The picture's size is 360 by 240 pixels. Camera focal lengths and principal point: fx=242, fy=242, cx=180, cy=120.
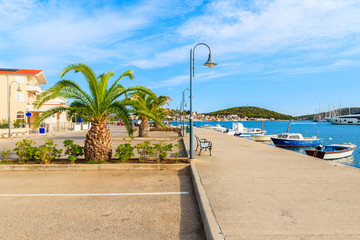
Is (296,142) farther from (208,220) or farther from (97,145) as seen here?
(208,220)

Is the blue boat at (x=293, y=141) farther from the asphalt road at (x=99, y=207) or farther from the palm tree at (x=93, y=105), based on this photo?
the asphalt road at (x=99, y=207)

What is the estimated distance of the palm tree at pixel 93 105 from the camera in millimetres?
9336

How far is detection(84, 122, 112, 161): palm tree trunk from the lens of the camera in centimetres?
932

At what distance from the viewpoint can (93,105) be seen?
9836 mm

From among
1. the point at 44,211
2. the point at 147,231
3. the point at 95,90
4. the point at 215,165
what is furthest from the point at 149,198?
the point at 95,90

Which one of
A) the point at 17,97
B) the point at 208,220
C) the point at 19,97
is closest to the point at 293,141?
the point at 208,220

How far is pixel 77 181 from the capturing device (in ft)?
23.6

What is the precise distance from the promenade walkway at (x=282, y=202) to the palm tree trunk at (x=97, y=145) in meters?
3.76

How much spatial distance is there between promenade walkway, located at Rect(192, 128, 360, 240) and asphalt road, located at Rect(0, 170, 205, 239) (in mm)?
574

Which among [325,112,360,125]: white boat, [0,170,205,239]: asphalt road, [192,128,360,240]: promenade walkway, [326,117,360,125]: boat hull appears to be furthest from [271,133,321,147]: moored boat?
[326,117,360,125]: boat hull

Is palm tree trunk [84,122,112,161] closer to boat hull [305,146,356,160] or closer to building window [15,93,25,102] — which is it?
boat hull [305,146,356,160]

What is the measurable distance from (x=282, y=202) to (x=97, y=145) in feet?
22.6

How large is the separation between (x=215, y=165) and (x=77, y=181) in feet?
15.9

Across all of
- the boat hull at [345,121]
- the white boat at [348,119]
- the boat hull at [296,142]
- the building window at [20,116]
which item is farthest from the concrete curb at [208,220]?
the boat hull at [345,121]
